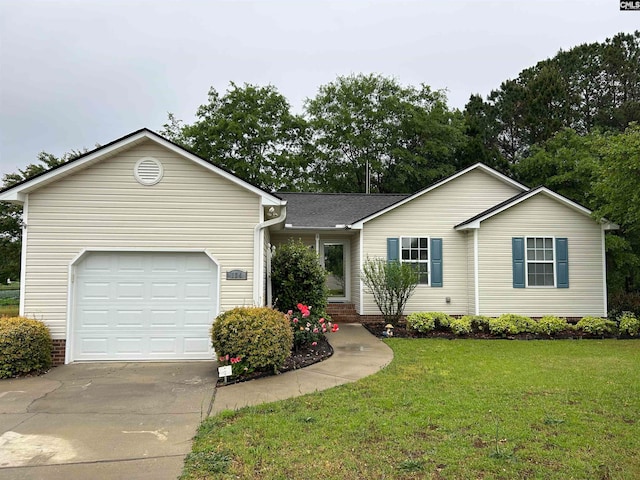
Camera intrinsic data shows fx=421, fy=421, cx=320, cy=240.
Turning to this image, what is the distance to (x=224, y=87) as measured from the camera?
2980 cm

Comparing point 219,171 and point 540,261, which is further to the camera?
point 540,261

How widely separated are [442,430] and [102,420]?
3883mm

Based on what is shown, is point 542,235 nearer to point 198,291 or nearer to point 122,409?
point 198,291

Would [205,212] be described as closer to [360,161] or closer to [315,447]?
[315,447]

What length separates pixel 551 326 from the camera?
11227mm

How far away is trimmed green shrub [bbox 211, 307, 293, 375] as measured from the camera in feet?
22.3

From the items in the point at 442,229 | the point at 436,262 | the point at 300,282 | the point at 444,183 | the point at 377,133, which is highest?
the point at 377,133

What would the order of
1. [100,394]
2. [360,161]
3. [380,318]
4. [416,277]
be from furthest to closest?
[360,161], [380,318], [416,277], [100,394]

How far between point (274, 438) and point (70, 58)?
42.7 ft

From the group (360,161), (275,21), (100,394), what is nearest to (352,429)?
Answer: (100,394)

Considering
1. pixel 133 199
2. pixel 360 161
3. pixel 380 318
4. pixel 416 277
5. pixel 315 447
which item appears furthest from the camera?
pixel 360 161

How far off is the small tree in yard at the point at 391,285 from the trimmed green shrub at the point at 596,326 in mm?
4509

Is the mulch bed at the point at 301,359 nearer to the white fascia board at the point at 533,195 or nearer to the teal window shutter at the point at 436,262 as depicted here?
the teal window shutter at the point at 436,262

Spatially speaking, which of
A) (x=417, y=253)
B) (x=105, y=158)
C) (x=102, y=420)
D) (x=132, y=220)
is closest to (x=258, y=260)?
(x=132, y=220)
